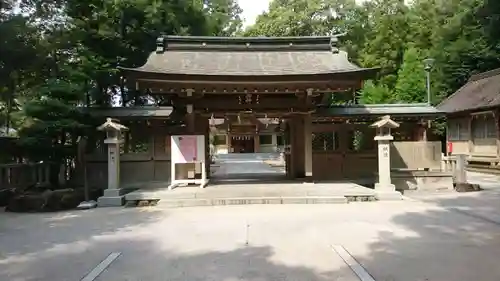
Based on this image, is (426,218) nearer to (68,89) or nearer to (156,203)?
(156,203)

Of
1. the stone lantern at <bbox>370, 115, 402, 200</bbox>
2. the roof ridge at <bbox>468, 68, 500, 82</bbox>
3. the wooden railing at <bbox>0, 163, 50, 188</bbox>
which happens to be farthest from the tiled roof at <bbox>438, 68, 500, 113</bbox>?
the wooden railing at <bbox>0, 163, 50, 188</bbox>

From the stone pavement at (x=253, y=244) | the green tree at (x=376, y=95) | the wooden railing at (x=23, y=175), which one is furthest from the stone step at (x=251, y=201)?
the green tree at (x=376, y=95)

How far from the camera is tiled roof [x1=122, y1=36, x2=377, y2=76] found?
46.4ft

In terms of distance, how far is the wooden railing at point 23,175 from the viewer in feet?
42.0

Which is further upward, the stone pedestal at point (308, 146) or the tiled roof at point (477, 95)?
the tiled roof at point (477, 95)

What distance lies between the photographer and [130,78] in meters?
12.7

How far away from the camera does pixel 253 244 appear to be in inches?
274

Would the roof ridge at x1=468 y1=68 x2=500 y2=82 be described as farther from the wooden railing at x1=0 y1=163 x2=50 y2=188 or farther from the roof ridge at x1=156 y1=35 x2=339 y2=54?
the wooden railing at x1=0 y1=163 x2=50 y2=188

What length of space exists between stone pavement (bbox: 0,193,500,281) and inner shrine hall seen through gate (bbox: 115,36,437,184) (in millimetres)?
4130

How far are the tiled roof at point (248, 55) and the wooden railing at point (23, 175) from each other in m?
4.77

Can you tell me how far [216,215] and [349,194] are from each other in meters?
4.12

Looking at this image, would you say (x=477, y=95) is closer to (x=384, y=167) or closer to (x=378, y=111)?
(x=378, y=111)

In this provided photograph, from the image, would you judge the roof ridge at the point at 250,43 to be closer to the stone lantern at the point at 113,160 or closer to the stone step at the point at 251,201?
the stone lantern at the point at 113,160

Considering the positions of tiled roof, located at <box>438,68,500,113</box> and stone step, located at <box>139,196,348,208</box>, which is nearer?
stone step, located at <box>139,196,348,208</box>
